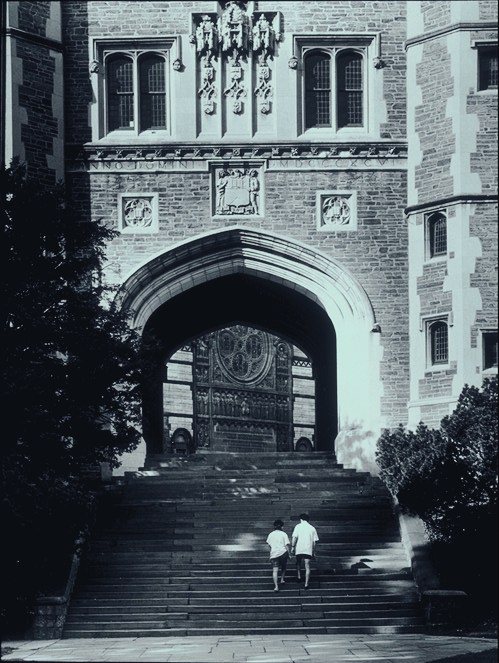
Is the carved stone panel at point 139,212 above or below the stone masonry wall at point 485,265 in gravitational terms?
above

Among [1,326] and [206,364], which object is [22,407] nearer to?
[1,326]

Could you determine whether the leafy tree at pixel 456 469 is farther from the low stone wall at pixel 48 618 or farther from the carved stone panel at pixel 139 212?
the carved stone panel at pixel 139 212

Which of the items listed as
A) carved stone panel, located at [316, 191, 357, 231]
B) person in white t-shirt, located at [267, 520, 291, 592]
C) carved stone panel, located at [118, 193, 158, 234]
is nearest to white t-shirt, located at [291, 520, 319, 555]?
person in white t-shirt, located at [267, 520, 291, 592]

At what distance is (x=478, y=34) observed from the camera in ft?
74.4

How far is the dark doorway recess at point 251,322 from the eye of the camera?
26.8m

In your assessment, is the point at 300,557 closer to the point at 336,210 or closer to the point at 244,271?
the point at 244,271

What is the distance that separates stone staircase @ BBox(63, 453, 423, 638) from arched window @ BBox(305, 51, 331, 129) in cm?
580

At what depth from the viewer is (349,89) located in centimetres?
2430

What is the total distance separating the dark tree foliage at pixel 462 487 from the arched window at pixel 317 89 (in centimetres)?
718

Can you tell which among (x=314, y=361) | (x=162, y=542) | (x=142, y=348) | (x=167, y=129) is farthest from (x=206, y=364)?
(x=142, y=348)

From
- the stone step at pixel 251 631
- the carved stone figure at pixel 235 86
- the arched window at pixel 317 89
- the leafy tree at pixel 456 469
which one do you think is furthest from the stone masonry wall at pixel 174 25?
the stone step at pixel 251 631

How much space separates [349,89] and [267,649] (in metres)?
11.9

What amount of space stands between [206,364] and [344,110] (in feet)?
82.4

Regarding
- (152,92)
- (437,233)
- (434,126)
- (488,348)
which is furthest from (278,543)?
(152,92)
